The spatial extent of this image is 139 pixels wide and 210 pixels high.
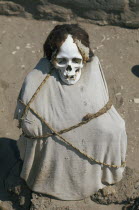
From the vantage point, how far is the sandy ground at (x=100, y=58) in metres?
4.97

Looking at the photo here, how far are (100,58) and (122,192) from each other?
2045 mm

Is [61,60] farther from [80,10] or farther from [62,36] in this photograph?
[80,10]

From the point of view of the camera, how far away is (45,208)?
392 cm

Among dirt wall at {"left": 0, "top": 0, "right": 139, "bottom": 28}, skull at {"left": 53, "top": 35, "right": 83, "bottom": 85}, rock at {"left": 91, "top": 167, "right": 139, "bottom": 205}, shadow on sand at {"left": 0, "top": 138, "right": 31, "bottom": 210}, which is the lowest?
shadow on sand at {"left": 0, "top": 138, "right": 31, "bottom": 210}

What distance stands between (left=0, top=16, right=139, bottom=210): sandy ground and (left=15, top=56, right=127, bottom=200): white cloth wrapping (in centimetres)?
98

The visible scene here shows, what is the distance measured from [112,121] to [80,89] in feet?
1.08

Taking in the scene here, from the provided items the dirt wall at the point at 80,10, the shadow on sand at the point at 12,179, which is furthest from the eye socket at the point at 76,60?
the dirt wall at the point at 80,10

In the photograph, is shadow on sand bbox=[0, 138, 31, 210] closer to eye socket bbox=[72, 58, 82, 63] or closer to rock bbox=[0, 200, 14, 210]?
rock bbox=[0, 200, 14, 210]

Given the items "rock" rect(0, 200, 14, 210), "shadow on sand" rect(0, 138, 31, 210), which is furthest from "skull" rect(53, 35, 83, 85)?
"rock" rect(0, 200, 14, 210)

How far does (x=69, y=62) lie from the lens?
3246 millimetres

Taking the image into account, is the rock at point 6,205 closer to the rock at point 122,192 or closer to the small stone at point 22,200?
the small stone at point 22,200

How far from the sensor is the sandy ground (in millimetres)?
4969

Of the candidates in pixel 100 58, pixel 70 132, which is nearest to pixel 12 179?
pixel 70 132

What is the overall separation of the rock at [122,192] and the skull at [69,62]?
1.10 meters
